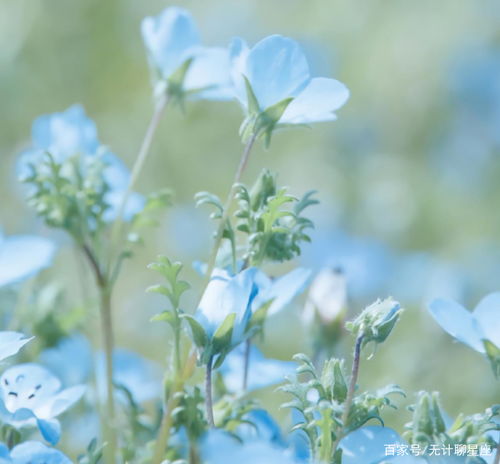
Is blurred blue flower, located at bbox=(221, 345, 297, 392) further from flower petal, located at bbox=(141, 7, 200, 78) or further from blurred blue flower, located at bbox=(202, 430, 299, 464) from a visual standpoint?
blurred blue flower, located at bbox=(202, 430, 299, 464)

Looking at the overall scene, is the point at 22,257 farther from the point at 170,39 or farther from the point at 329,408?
the point at 329,408

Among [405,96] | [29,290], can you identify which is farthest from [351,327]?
[405,96]

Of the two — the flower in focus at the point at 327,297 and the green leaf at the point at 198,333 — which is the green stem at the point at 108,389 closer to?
the green leaf at the point at 198,333

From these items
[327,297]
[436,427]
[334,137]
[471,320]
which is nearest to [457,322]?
[471,320]

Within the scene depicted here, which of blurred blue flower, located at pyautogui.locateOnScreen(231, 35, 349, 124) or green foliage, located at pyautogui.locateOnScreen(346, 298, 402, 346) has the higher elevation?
blurred blue flower, located at pyautogui.locateOnScreen(231, 35, 349, 124)

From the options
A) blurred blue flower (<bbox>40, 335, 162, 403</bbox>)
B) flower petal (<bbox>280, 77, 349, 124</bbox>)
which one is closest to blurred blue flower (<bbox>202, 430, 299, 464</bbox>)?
flower petal (<bbox>280, 77, 349, 124</bbox>)

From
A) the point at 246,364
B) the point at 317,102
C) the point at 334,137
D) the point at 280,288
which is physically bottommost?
the point at 334,137
